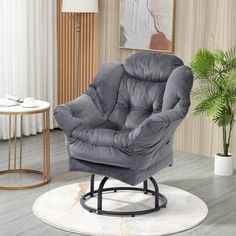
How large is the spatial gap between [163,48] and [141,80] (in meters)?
1.27

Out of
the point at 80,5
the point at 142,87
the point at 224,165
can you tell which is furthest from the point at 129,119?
the point at 80,5

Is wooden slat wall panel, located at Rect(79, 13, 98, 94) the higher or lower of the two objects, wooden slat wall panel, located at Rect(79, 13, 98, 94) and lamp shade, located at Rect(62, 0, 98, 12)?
the lower

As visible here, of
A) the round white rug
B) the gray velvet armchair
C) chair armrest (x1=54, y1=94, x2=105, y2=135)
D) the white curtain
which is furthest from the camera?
the white curtain

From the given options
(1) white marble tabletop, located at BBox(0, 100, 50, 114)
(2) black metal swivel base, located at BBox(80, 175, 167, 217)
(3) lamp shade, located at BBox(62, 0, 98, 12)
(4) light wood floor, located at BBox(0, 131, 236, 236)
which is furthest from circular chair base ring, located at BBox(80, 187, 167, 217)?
(3) lamp shade, located at BBox(62, 0, 98, 12)

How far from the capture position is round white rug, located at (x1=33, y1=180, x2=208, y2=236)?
3.52 metres

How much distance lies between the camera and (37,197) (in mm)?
4102

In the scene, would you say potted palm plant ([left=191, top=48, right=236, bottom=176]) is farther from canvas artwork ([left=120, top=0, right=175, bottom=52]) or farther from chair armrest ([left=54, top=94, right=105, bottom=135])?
chair armrest ([left=54, top=94, right=105, bottom=135])

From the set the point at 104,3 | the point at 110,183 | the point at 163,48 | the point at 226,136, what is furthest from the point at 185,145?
the point at 104,3

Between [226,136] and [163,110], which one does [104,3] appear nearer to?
[226,136]

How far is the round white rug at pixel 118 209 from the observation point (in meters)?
3.52

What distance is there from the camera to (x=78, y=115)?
4047mm

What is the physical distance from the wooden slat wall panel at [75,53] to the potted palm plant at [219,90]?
156 cm

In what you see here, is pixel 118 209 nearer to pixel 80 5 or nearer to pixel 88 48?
pixel 80 5

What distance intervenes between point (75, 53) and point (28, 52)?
1.68 feet
